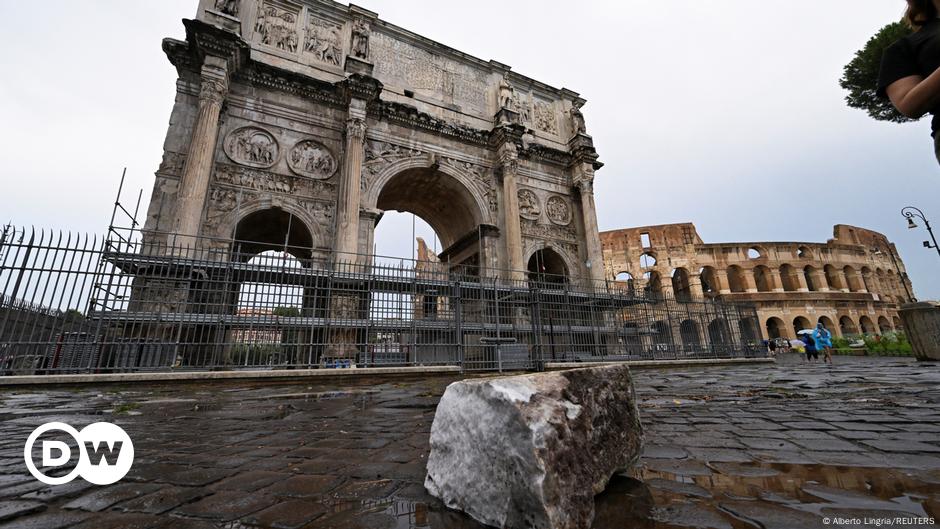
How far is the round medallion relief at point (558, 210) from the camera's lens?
15.7m

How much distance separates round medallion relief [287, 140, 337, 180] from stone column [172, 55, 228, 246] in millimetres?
2025

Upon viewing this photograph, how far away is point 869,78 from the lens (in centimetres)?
1199

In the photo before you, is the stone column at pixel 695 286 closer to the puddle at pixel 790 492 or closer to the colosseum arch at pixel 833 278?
the colosseum arch at pixel 833 278

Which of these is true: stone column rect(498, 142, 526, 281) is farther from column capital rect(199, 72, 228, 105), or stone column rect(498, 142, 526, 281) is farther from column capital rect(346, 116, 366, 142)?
column capital rect(199, 72, 228, 105)

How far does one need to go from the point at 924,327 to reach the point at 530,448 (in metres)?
11.1

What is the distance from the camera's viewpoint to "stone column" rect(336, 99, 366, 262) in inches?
400

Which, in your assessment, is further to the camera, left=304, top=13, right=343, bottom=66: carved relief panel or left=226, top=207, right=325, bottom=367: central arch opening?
left=304, top=13, right=343, bottom=66: carved relief panel

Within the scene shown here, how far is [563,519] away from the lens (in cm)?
90

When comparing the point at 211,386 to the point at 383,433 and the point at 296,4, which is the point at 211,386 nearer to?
the point at 383,433

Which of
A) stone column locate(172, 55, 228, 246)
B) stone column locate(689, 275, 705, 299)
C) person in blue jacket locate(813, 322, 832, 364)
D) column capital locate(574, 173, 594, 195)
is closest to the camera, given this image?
stone column locate(172, 55, 228, 246)

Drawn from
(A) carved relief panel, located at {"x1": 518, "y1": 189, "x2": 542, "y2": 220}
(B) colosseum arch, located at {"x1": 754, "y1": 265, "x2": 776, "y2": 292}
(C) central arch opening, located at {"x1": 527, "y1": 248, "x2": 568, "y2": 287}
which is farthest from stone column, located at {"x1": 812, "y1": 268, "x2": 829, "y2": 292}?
(A) carved relief panel, located at {"x1": 518, "y1": 189, "x2": 542, "y2": 220}

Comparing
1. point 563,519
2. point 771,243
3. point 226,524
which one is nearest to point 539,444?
point 563,519

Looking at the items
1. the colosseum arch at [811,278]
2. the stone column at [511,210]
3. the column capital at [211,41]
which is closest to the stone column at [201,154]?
the column capital at [211,41]

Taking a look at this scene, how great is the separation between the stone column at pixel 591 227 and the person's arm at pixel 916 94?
12838mm
